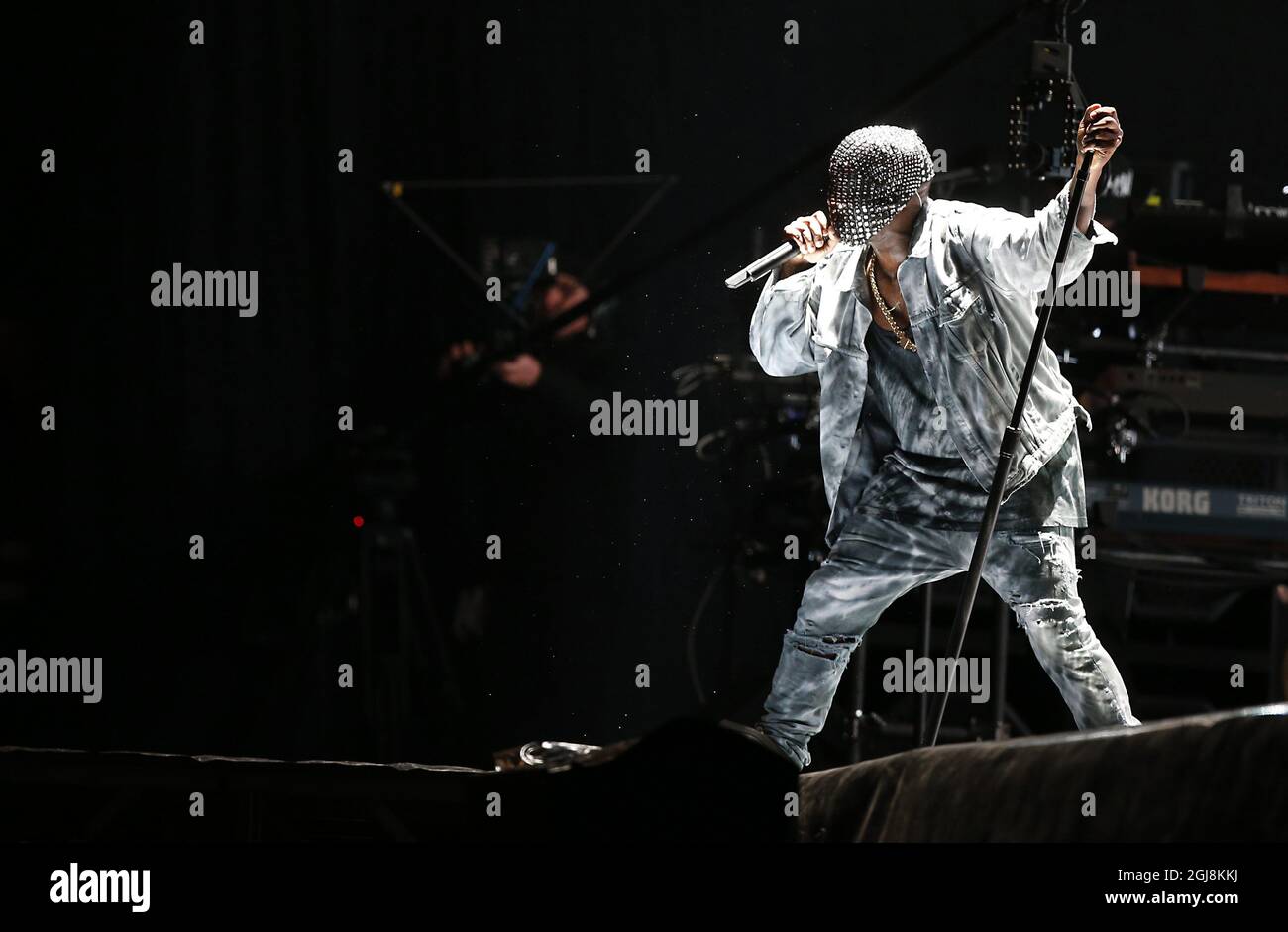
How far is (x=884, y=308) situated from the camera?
3324 mm

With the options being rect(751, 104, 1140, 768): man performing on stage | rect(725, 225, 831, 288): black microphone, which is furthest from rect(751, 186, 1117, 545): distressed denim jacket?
rect(725, 225, 831, 288): black microphone

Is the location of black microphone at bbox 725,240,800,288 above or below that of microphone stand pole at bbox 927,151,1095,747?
above

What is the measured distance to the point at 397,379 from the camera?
421 cm

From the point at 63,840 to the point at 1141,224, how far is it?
336 cm

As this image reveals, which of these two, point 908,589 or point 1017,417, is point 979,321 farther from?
point 908,589

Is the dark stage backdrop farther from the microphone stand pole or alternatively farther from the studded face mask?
the microphone stand pole

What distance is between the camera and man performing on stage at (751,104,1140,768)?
3.20 metres

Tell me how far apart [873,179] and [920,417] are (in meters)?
0.62

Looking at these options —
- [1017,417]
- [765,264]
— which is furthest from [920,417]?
[765,264]

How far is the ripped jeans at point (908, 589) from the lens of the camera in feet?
10.3

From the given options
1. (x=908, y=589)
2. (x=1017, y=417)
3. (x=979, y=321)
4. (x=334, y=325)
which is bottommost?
(x=908, y=589)

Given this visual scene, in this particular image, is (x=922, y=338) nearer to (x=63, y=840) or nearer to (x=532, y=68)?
(x=532, y=68)

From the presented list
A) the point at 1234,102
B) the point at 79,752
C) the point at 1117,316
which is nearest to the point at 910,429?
the point at 1117,316

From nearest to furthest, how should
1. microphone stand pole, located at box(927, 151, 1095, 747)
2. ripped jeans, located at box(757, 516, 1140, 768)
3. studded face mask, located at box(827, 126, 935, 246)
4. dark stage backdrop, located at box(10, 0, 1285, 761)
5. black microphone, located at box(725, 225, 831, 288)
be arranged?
microphone stand pole, located at box(927, 151, 1095, 747) → ripped jeans, located at box(757, 516, 1140, 768) → studded face mask, located at box(827, 126, 935, 246) → black microphone, located at box(725, 225, 831, 288) → dark stage backdrop, located at box(10, 0, 1285, 761)
